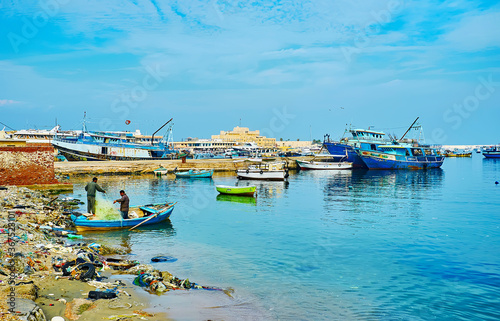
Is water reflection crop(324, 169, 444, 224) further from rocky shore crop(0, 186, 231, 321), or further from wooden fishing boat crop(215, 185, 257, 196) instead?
rocky shore crop(0, 186, 231, 321)

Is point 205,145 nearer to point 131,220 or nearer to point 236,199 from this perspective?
point 236,199

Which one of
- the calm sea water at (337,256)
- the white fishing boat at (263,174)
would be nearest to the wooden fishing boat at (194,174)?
the white fishing boat at (263,174)

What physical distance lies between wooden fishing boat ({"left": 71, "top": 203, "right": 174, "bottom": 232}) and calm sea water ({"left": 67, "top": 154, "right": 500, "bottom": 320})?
24.0 inches

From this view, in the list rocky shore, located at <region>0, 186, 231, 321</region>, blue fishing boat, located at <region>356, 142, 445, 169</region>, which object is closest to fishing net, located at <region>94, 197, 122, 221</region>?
rocky shore, located at <region>0, 186, 231, 321</region>

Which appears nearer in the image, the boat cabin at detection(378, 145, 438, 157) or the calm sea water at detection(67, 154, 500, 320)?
the calm sea water at detection(67, 154, 500, 320)

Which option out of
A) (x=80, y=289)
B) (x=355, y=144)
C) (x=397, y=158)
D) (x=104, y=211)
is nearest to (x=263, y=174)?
(x=355, y=144)

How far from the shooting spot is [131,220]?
58.8ft

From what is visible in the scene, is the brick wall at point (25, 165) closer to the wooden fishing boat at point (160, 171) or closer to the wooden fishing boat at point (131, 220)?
the wooden fishing boat at point (131, 220)

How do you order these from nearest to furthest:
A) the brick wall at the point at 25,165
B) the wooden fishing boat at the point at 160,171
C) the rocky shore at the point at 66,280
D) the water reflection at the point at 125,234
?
1. the rocky shore at the point at 66,280
2. the water reflection at the point at 125,234
3. the brick wall at the point at 25,165
4. the wooden fishing boat at the point at 160,171

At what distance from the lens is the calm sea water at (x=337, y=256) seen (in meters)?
9.97

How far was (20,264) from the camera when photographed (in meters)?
9.03

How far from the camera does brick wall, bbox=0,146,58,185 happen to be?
80.7ft

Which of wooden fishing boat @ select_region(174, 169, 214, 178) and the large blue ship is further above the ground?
the large blue ship

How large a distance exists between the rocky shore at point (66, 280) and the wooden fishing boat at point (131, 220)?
158 centimetres
